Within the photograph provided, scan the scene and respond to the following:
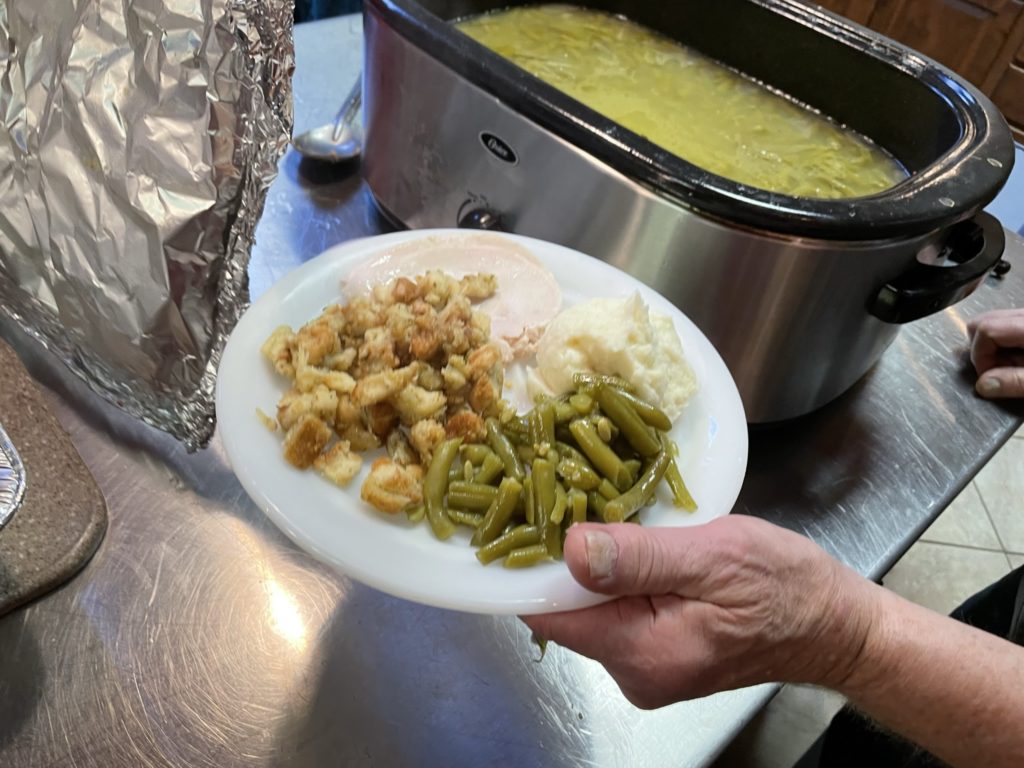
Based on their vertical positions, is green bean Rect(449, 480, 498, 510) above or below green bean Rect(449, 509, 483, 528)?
above

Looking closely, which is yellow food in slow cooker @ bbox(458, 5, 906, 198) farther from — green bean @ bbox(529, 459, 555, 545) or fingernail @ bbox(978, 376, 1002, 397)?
green bean @ bbox(529, 459, 555, 545)

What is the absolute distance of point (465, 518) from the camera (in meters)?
0.63

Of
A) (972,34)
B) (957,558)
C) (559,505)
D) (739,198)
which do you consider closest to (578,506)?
(559,505)

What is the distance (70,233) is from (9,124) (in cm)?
16

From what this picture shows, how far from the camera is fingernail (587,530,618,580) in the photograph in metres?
0.55

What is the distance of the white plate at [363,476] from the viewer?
1.90ft

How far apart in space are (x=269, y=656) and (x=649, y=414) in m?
0.45

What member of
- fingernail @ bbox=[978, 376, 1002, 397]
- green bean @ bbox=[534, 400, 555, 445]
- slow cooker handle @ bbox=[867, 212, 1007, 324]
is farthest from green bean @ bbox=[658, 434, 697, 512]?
fingernail @ bbox=[978, 376, 1002, 397]

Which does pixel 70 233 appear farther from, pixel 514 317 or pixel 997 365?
Answer: pixel 997 365

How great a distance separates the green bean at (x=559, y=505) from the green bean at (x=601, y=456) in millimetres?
41

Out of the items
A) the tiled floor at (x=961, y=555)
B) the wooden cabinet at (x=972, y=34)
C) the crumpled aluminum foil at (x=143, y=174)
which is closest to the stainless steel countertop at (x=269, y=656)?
the crumpled aluminum foil at (x=143, y=174)

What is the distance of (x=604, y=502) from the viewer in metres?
0.65

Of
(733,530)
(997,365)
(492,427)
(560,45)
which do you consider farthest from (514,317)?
(997,365)

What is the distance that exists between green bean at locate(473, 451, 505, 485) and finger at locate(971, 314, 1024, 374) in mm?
854
